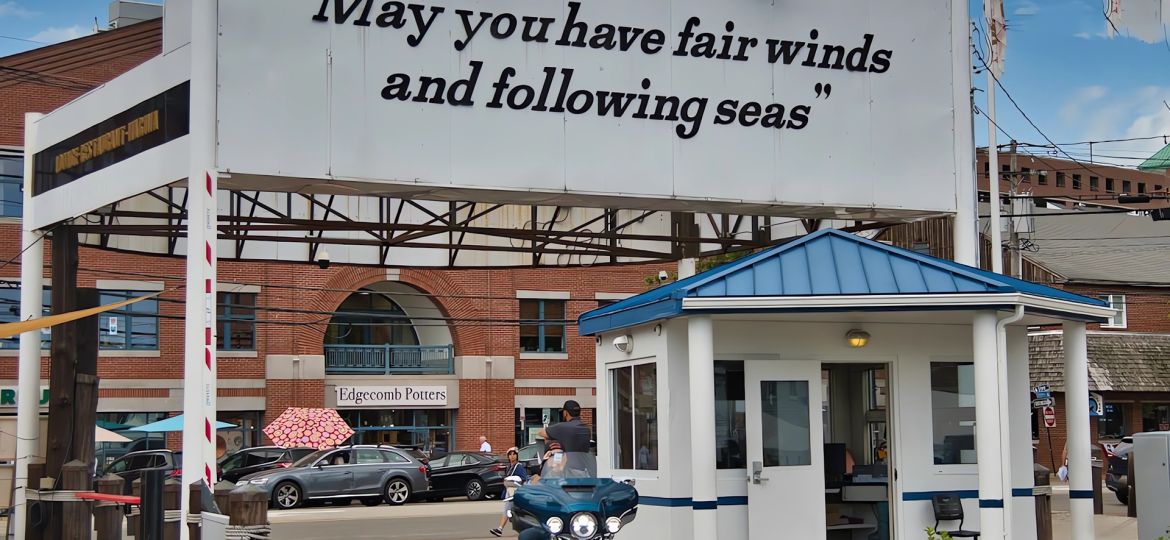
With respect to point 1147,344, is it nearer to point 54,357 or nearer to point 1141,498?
point 1141,498

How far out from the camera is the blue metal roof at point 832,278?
13.4m

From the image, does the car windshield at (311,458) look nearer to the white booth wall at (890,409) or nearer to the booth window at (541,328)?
the booth window at (541,328)

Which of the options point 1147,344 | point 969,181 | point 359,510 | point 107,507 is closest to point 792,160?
point 969,181

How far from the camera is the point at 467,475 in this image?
3747 cm

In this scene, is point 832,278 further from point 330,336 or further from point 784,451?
point 330,336

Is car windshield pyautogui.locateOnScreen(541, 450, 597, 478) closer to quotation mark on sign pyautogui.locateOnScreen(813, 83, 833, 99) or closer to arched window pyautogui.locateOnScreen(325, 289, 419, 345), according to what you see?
quotation mark on sign pyautogui.locateOnScreen(813, 83, 833, 99)

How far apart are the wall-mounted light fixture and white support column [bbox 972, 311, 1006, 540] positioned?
133 cm

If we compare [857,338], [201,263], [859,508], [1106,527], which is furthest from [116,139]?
[1106,527]

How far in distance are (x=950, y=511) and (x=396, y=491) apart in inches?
917

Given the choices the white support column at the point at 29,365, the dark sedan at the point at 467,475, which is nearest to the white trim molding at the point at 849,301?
the white support column at the point at 29,365

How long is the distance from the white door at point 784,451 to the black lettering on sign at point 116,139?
6.44m

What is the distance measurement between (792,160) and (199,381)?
714 cm

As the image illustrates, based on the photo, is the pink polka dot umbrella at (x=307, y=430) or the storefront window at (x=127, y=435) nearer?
the pink polka dot umbrella at (x=307, y=430)

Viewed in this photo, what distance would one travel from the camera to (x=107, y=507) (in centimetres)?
1662
